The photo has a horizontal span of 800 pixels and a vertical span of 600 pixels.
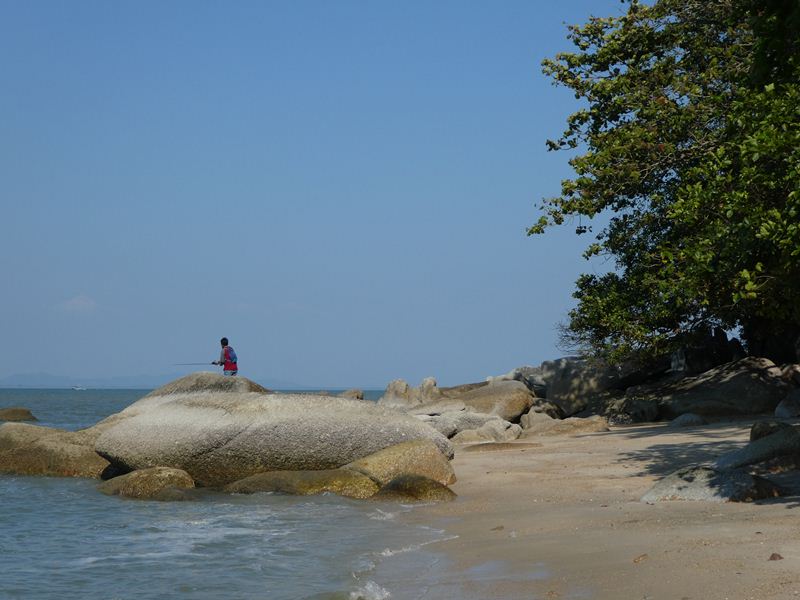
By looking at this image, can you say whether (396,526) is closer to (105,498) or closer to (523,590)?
(523,590)

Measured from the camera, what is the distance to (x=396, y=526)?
12547 millimetres

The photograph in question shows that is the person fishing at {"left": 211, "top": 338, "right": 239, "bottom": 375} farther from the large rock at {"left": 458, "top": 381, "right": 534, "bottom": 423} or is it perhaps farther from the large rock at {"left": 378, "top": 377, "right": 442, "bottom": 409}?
the large rock at {"left": 378, "top": 377, "right": 442, "bottom": 409}

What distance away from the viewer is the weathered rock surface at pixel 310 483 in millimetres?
15375

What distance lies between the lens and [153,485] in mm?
16391

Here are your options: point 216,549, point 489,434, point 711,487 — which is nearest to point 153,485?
point 216,549

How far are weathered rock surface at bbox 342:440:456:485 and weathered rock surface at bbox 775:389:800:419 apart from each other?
28.5 ft

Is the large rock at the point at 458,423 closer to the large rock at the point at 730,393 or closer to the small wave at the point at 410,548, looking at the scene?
the large rock at the point at 730,393

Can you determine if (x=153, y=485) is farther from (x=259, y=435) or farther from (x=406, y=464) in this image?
(x=406, y=464)

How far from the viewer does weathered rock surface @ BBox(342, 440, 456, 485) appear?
15.6 meters

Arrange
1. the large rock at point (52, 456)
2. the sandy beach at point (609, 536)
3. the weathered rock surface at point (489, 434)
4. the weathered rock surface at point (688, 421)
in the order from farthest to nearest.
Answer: the weathered rock surface at point (489, 434) → the weathered rock surface at point (688, 421) → the large rock at point (52, 456) → the sandy beach at point (609, 536)

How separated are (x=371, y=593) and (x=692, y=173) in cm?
990

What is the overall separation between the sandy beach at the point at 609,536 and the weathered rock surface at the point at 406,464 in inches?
19.8

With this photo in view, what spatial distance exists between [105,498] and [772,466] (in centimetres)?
1092

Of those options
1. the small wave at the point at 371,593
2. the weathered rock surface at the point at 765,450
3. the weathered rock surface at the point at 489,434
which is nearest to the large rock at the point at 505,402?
the weathered rock surface at the point at 489,434
